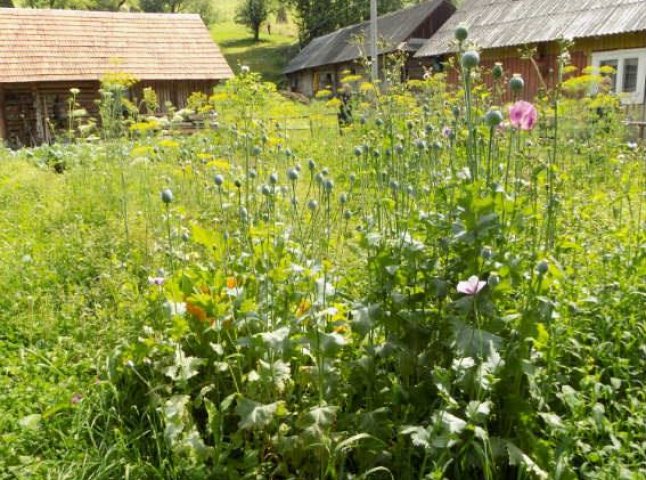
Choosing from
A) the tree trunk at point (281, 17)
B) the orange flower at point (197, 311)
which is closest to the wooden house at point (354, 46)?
the orange flower at point (197, 311)

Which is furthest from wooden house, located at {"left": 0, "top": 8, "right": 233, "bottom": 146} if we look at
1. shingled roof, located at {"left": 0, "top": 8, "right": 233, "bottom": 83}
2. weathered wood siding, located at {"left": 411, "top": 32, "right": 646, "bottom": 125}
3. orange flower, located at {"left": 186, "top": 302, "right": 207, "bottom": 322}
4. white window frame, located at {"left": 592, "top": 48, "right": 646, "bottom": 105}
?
orange flower, located at {"left": 186, "top": 302, "right": 207, "bottom": 322}

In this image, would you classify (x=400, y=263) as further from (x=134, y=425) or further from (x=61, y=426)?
(x=61, y=426)

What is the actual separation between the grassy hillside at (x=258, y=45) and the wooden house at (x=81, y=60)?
22.5 metres

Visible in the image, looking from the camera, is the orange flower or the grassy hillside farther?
the grassy hillside

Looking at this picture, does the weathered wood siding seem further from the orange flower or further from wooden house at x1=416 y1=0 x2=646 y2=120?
the orange flower

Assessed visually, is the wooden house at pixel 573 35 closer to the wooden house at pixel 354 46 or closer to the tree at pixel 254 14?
the wooden house at pixel 354 46

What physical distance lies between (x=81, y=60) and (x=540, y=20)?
14806mm

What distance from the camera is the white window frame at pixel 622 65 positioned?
14836 mm

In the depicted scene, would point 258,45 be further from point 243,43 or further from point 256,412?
point 256,412

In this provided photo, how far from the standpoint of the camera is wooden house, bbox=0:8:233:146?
1828cm

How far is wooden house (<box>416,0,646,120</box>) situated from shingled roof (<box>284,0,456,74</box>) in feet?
20.6

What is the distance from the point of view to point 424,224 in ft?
8.50

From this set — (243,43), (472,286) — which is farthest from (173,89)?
(243,43)

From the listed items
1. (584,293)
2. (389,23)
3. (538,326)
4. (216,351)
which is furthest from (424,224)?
(389,23)
